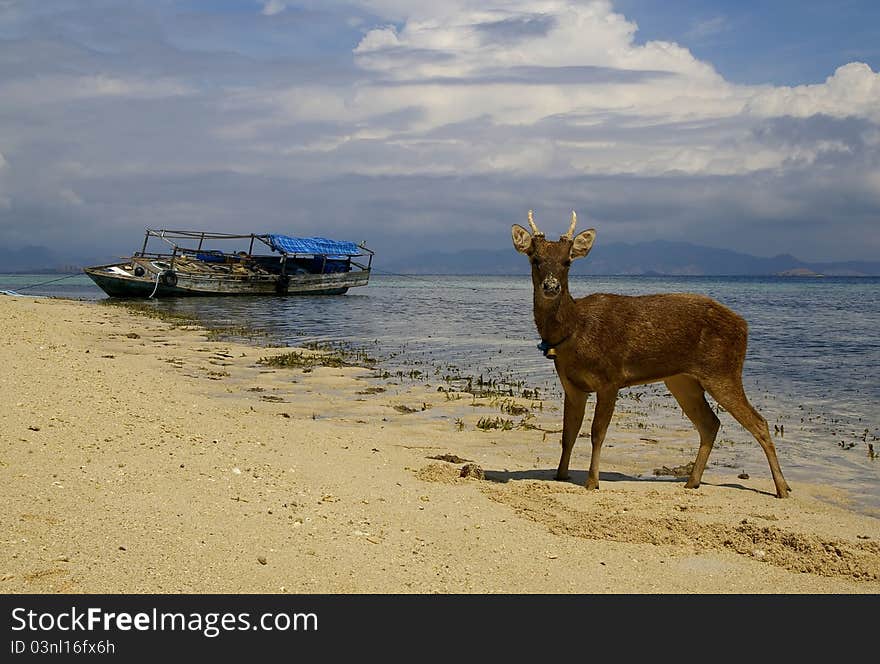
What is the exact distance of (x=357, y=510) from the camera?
700cm

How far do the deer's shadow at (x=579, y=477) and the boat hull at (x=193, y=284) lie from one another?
39.9 meters

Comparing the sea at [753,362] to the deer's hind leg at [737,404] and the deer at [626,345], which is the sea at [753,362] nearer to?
the deer's hind leg at [737,404]

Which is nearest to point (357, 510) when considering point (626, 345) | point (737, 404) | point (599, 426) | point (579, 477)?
point (599, 426)

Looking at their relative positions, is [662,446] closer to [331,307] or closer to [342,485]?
[342,485]

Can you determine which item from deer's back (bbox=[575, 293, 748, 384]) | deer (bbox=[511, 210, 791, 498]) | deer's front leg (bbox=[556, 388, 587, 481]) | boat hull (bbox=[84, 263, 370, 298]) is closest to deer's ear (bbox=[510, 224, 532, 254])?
deer (bbox=[511, 210, 791, 498])

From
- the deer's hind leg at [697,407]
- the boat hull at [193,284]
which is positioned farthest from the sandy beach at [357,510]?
the boat hull at [193,284]

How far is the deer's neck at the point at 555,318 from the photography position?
8578 millimetres

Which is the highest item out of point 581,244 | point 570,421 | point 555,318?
point 581,244

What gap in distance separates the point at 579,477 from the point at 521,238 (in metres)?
2.78

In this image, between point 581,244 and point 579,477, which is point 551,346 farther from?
point 579,477

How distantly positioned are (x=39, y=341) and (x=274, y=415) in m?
8.05

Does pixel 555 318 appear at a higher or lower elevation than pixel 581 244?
lower

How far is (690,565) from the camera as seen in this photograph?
611 centimetres

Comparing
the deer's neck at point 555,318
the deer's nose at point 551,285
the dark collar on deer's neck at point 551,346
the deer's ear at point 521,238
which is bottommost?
the dark collar on deer's neck at point 551,346
